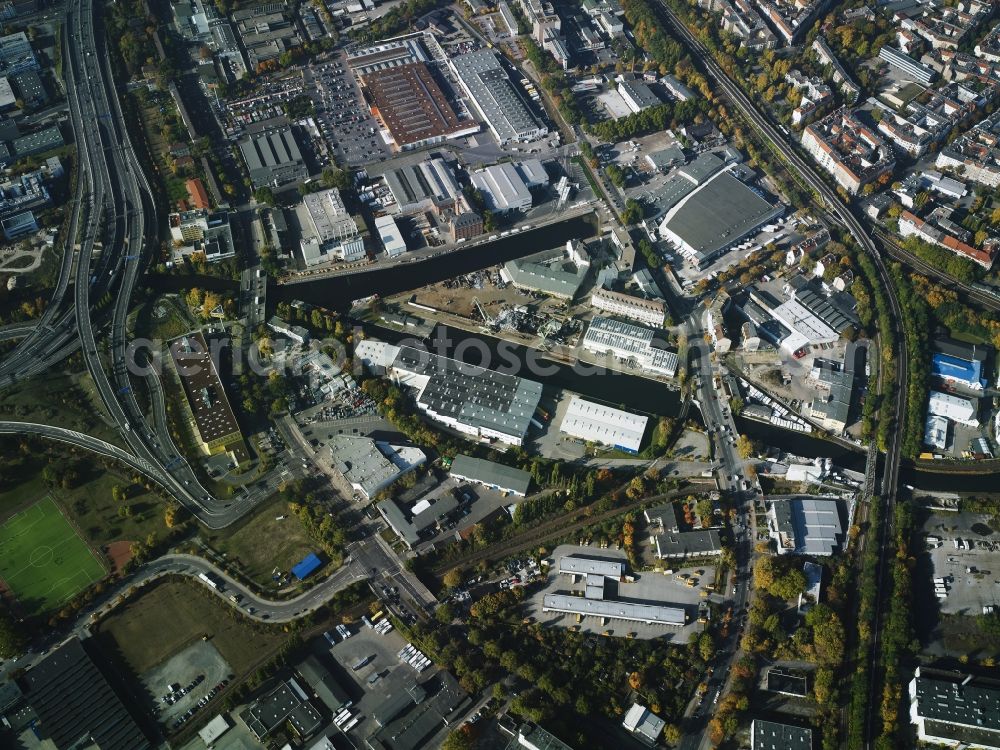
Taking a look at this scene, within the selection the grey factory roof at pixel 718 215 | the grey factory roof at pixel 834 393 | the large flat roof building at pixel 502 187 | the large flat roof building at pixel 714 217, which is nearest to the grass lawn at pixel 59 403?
the large flat roof building at pixel 502 187

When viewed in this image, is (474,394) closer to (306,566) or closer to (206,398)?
(306,566)

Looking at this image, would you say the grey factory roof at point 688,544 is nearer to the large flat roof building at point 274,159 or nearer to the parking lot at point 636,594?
the parking lot at point 636,594

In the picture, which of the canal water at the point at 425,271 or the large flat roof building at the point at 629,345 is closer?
the large flat roof building at the point at 629,345

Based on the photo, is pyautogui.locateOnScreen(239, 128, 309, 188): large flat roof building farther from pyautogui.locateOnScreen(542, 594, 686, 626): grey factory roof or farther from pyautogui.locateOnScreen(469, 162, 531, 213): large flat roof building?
pyautogui.locateOnScreen(542, 594, 686, 626): grey factory roof

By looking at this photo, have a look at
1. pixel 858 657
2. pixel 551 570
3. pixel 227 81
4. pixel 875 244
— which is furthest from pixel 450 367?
pixel 227 81

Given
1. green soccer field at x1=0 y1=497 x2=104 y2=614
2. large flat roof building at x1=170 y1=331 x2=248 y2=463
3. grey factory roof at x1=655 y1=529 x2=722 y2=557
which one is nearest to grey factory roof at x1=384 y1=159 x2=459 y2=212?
large flat roof building at x1=170 y1=331 x2=248 y2=463
